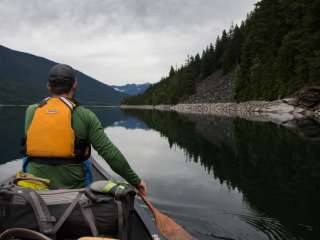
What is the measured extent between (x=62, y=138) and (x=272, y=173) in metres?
11.2

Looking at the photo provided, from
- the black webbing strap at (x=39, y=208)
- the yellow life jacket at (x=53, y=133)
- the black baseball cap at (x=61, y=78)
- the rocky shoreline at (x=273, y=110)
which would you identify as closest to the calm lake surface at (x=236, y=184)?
the yellow life jacket at (x=53, y=133)

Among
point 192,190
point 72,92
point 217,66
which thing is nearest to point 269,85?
point 192,190

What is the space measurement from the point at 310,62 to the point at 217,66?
3793 inches

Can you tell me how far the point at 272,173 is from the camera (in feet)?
45.8

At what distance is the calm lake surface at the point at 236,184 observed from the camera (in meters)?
8.43

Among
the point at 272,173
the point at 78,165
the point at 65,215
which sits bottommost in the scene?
the point at 272,173

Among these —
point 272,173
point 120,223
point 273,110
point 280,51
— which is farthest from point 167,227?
point 280,51

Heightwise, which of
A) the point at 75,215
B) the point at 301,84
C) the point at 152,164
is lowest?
the point at 152,164

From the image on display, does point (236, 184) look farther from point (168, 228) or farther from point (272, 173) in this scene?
point (168, 228)

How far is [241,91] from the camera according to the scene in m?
83.7

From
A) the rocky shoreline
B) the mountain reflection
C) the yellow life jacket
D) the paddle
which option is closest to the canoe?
the paddle

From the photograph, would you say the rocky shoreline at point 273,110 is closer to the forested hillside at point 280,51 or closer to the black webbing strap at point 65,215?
the forested hillside at point 280,51

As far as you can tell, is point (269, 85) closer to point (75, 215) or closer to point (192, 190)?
point (192, 190)

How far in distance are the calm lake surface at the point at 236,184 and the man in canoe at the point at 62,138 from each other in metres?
4.16
